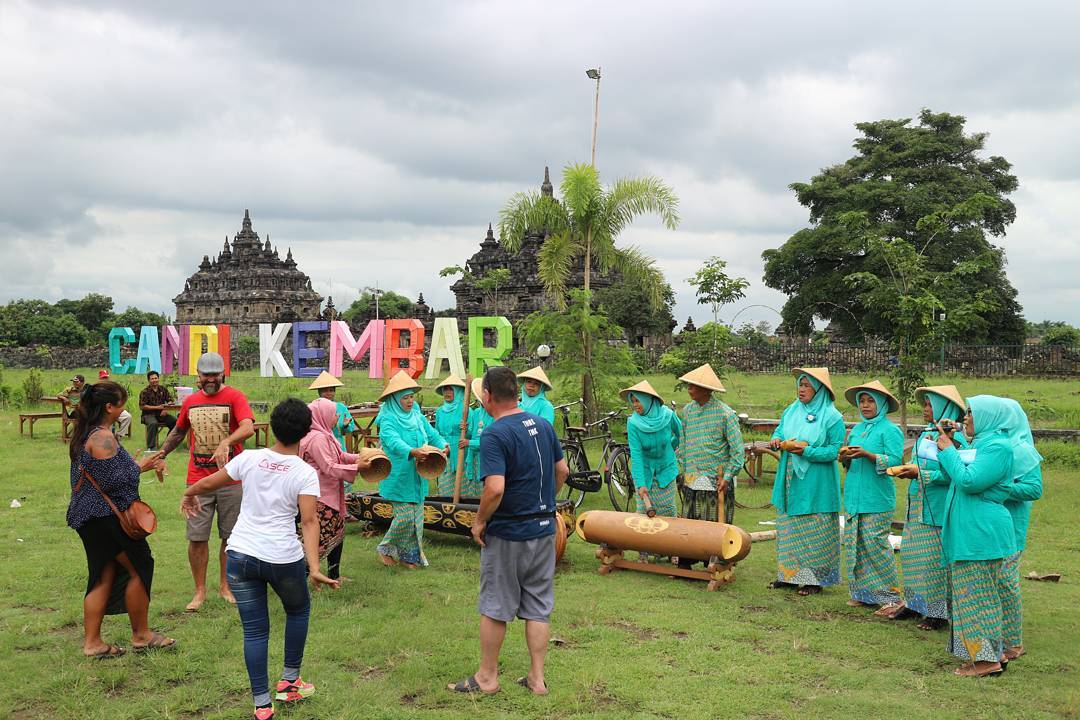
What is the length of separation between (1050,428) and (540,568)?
13.2 m

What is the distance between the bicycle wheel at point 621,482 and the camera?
963cm

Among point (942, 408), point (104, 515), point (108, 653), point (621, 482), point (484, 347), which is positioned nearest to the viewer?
point (104, 515)

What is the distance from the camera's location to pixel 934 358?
26.4 m

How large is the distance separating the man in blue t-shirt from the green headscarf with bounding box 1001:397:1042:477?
266cm

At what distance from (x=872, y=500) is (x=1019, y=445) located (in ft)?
4.76

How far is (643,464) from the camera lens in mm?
7328

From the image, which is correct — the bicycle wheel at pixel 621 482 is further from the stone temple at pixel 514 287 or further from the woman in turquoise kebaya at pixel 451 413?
the stone temple at pixel 514 287

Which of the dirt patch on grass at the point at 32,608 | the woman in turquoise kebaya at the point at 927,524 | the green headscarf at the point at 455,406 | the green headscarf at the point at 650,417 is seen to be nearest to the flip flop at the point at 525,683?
the woman in turquoise kebaya at the point at 927,524

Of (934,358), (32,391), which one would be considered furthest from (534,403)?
(934,358)

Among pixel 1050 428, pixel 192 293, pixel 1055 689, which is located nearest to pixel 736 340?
pixel 1050 428

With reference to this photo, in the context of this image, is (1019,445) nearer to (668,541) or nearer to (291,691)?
(668,541)

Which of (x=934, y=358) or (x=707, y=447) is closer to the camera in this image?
(x=707, y=447)

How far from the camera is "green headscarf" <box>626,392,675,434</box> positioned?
285 inches

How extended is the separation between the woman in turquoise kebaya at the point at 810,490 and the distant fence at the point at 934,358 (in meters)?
19.0
